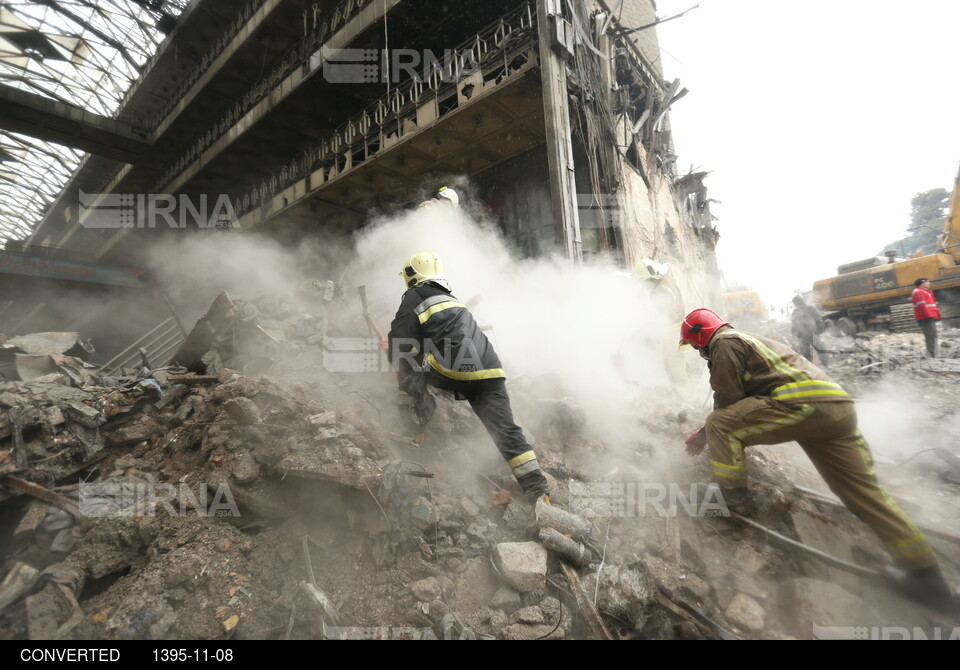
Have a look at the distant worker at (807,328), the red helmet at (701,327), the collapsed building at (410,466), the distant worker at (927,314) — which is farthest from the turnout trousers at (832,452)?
the distant worker at (927,314)

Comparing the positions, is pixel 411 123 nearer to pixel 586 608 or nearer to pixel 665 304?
pixel 665 304

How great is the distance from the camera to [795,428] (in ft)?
6.19

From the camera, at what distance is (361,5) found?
7.46 metres

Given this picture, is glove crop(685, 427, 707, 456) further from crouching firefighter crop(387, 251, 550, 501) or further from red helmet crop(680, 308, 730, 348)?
crouching firefighter crop(387, 251, 550, 501)

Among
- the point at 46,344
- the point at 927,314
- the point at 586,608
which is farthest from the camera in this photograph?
the point at 927,314

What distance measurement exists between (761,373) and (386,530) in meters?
2.34

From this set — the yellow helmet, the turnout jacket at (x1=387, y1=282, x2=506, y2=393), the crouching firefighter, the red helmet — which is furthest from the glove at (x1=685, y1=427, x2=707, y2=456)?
the yellow helmet

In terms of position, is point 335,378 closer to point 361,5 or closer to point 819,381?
point 819,381

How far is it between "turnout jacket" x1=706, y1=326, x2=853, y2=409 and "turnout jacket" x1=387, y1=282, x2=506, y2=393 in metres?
1.36

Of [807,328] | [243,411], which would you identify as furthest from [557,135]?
[807,328]

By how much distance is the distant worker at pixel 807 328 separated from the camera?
243 inches

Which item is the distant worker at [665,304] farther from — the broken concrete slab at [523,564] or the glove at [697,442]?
the broken concrete slab at [523,564]

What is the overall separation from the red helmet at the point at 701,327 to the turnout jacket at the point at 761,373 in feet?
0.14
